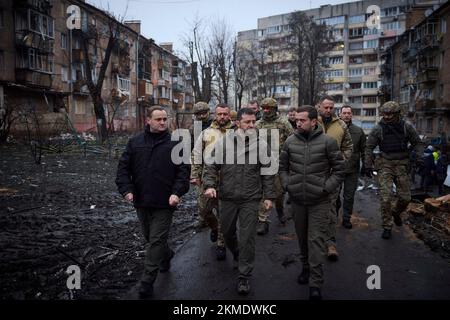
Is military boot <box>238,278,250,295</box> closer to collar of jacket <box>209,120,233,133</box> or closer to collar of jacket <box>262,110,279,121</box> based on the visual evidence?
collar of jacket <box>209,120,233,133</box>

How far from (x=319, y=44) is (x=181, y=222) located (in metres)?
30.7

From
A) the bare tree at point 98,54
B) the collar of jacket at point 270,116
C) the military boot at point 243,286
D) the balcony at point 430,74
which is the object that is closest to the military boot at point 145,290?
the military boot at point 243,286

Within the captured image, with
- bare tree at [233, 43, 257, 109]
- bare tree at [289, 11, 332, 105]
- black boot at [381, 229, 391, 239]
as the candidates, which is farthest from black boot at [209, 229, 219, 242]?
bare tree at [233, 43, 257, 109]

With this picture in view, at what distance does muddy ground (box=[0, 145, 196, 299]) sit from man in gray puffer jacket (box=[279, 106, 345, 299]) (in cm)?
205

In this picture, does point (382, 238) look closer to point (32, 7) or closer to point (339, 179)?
point (339, 179)

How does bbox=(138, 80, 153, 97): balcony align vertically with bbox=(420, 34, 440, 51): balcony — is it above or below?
below

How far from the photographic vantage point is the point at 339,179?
4324 millimetres

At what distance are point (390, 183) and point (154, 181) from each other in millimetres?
4278

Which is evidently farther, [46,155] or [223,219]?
[46,155]

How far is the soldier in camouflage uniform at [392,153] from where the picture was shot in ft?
21.6

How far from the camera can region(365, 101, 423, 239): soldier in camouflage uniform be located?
6.59m

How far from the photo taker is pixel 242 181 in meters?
4.41

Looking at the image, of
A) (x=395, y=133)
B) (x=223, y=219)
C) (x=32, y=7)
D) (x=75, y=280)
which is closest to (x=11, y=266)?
(x=75, y=280)

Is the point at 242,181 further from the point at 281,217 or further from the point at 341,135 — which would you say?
the point at 281,217
